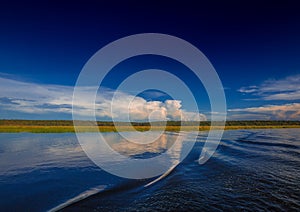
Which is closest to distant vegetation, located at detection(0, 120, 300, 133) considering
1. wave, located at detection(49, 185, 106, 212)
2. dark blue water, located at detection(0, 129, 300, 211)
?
dark blue water, located at detection(0, 129, 300, 211)

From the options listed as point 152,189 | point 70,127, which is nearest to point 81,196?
point 152,189

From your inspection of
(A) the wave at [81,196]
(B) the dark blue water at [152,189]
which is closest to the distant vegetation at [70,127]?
(B) the dark blue water at [152,189]

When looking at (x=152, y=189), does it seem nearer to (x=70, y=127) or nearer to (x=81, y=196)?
(x=81, y=196)

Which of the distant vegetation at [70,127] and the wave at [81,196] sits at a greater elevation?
the distant vegetation at [70,127]

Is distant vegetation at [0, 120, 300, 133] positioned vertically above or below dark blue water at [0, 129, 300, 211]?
above

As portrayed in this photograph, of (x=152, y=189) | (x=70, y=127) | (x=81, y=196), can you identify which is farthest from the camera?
(x=70, y=127)

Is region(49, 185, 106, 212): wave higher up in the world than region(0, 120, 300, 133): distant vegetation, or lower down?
lower down

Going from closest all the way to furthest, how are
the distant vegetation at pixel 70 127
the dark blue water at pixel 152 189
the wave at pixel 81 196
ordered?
the wave at pixel 81 196
the dark blue water at pixel 152 189
the distant vegetation at pixel 70 127

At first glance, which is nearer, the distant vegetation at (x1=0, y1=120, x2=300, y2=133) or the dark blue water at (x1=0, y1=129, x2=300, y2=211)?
the dark blue water at (x1=0, y1=129, x2=300, y2=211)

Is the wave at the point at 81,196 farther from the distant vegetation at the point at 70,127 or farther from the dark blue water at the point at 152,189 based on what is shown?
the distant vegetation at the point at 70,127

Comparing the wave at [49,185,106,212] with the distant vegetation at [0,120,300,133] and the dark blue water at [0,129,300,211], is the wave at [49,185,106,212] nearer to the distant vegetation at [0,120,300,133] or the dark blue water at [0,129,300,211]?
the dark blue water at [0,129,300,211]

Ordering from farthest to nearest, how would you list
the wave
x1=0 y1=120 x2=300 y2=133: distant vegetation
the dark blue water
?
1. x1=0 y1=120 x2=300 y2=133: distant vegetation
2. the dark blue water
3. the wave

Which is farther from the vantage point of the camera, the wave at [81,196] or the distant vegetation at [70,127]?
the distant vegetation at [70,127]

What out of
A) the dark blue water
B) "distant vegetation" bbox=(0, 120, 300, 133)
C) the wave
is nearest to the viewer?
the wave
